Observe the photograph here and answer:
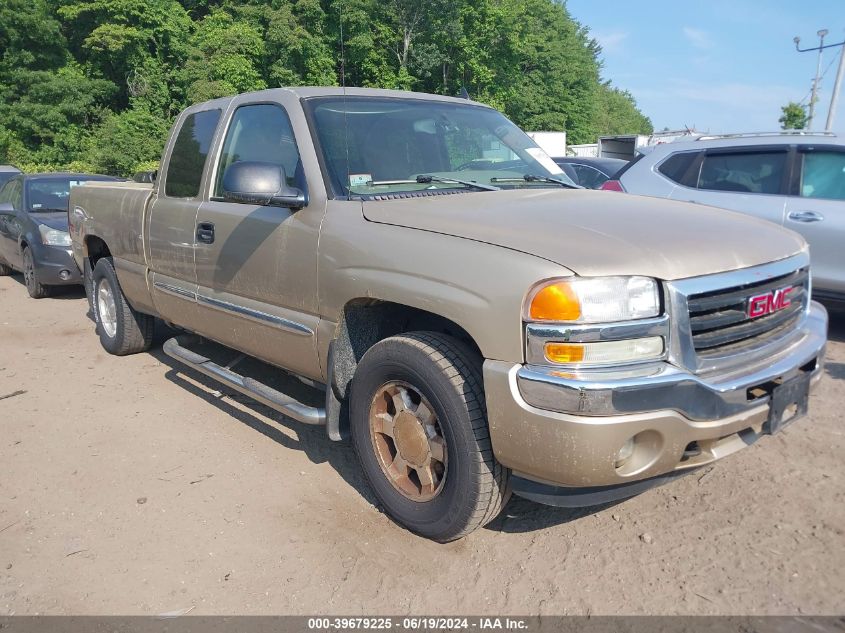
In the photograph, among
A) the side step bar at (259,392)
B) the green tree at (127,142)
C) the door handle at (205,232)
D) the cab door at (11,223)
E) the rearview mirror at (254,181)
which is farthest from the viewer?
the green tree at (127,142)

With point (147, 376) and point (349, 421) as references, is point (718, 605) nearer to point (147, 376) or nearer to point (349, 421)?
point (349, 421)

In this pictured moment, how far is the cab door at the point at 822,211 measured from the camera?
566cm

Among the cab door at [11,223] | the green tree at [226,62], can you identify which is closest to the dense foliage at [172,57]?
the green tree at [226,62]

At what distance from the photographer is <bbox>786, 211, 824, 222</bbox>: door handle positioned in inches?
225

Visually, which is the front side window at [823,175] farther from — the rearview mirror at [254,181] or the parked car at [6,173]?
the parked car at [6,173]

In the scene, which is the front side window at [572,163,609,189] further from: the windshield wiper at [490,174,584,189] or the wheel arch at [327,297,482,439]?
the wheel arch at [327,297,482,439]

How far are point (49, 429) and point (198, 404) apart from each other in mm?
933

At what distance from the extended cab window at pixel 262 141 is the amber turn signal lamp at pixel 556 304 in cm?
157

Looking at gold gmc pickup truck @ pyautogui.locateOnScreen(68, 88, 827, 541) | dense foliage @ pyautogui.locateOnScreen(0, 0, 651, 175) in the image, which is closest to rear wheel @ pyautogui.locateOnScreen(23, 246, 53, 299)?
gold gmc pickup truck @ pyautogui.locateOnScreen(68, 88, 827, 541)

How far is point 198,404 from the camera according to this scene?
4.72m

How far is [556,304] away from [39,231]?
324 inches

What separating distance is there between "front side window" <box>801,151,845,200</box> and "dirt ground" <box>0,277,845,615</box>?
7.83 feet

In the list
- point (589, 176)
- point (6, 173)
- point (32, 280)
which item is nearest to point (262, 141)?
point (32, 280)

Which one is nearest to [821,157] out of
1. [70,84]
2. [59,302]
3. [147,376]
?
[147,376]
